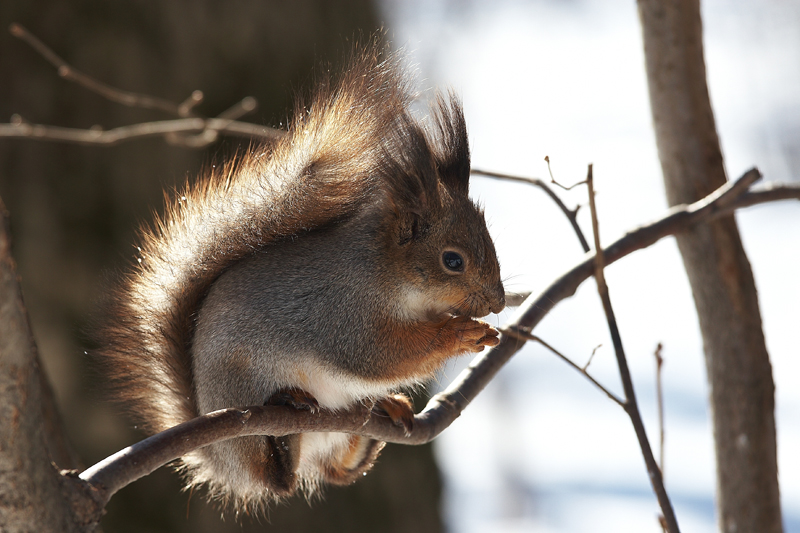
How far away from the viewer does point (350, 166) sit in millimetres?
1017

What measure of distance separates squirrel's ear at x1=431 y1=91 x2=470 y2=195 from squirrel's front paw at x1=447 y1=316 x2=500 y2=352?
0.79ft

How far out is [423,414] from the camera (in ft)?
3.11

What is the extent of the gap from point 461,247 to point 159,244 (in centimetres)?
45

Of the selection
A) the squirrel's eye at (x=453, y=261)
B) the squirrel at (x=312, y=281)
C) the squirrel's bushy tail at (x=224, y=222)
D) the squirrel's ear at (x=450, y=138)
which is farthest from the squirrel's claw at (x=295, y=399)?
the squirrel's ear at (x=450, y=138)

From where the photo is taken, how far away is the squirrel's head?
3.38ft

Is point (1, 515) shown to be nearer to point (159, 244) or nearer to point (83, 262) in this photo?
point (159, 244)

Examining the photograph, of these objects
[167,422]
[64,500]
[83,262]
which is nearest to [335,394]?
[167,422]

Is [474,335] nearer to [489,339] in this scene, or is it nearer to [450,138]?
[489,339]

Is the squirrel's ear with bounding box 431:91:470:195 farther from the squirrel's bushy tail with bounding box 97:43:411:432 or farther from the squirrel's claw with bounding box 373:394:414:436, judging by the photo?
the squirrel's claw with bounding box 373:394:414:436

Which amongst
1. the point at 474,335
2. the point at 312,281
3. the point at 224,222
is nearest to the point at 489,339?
the point at 474,335

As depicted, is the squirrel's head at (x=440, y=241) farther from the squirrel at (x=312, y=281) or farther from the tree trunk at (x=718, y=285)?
the tree trunk at (x=718, y=285)

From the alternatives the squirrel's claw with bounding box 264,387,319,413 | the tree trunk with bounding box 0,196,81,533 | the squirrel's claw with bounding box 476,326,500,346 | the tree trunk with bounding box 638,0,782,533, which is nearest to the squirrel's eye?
the squirrel's claw with bounding box 476,326,500,346

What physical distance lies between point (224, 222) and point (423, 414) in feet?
1.28

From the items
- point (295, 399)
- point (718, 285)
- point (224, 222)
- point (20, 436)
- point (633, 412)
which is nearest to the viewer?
point (20, 436)
